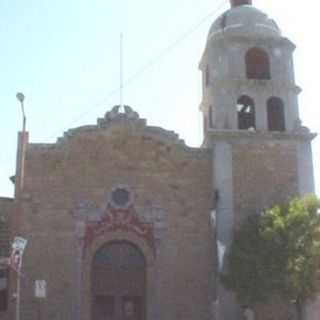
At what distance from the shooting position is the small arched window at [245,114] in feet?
102

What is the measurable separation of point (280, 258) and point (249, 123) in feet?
28.1

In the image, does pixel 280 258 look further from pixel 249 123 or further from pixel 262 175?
pixel 249 123

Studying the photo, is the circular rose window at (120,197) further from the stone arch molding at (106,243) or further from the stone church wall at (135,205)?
the stone arch molding at (106,243)

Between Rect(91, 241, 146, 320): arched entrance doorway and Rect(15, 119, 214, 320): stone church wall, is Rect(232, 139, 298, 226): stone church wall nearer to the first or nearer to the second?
Rect(15, 119, 214, 320): stone church wall

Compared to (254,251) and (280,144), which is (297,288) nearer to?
(254,251)

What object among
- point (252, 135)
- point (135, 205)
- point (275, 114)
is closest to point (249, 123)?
point (275, 114)

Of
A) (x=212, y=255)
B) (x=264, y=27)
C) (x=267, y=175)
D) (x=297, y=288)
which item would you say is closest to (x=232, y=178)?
(x=267, y=175)

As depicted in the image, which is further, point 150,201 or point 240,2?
point 240,2

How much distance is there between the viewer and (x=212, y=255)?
2822cm

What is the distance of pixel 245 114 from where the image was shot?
1243 inches

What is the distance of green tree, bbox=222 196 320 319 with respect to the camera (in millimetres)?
25000

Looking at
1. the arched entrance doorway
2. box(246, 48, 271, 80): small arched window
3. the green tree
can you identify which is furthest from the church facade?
the green tree

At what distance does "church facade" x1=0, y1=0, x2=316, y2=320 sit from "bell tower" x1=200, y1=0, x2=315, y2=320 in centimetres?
6

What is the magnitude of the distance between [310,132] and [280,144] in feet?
5.41
